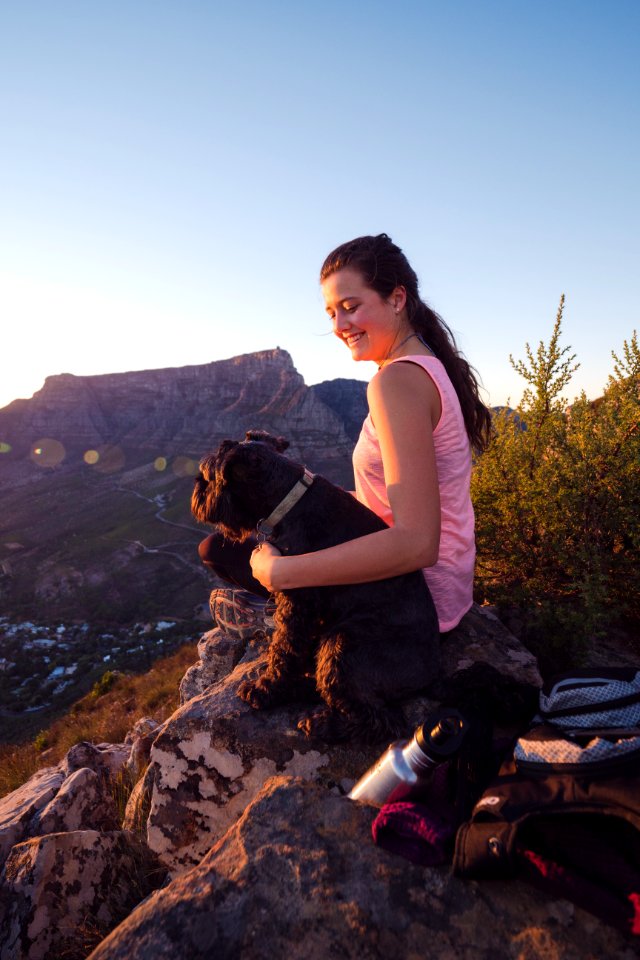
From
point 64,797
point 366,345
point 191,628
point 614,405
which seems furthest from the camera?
point 191,628

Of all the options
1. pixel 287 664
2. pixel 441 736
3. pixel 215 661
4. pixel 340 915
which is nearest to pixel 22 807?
pixel 215 661

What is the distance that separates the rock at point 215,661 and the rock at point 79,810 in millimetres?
1076

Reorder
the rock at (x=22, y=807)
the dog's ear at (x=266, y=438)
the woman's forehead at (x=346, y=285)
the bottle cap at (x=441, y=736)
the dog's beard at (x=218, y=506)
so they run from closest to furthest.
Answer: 1. the bottle cap at (x=441, y=736)
2. the woman's forehead at (x=346, y=285)
3. the dog's beard at (x=218, y=506)
4. the dog's ear at (x=266, y=438)
5. the rock at (x=22, y=807)

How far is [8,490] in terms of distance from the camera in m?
107

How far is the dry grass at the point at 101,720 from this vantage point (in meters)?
8.46

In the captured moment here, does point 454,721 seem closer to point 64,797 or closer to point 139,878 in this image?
point 139,878

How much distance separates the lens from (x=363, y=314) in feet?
9.98

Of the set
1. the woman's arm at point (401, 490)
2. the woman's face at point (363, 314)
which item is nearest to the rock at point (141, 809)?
the woman's arm at point (401, 490)

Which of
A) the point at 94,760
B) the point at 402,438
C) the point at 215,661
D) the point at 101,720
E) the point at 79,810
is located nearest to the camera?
the point at 402,438

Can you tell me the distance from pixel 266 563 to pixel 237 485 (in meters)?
0.67

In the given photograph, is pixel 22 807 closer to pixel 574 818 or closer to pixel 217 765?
pixel 217 765

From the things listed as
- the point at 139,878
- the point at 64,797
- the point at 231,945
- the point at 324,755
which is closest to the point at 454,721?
the point at 231,945

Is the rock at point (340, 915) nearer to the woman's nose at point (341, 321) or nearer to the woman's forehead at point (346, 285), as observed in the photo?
the woman's nose at point (341, 321)

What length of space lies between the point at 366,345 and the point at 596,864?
275cm
